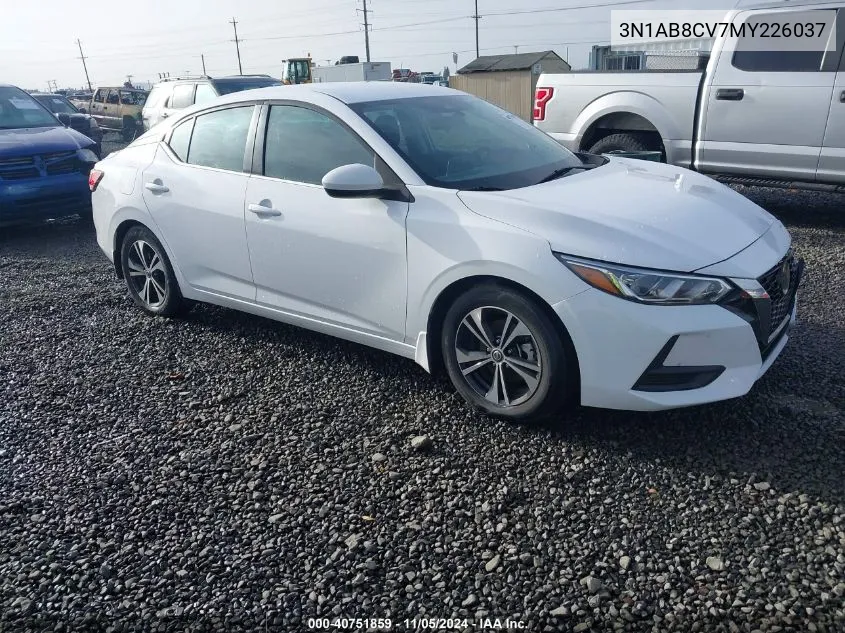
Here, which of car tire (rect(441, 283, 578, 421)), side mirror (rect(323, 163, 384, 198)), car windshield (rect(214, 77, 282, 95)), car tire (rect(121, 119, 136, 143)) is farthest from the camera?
car tire (rect(121, 119, 136, 143))

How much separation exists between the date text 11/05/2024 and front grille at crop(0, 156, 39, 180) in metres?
7.77

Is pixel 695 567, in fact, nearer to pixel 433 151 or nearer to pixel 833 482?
pixel 833 482

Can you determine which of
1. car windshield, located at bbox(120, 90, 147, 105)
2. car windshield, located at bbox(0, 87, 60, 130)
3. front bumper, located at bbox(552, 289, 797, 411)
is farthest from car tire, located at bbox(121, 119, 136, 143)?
front bumper, located at bbox(552, 289, 797, 411)

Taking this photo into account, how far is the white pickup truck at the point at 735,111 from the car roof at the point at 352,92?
12.3 feet

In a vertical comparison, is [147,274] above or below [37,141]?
below

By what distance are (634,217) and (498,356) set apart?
3.01 ft

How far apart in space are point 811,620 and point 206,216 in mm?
3813

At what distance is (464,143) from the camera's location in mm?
4090

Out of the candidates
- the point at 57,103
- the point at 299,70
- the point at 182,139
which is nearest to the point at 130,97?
the point at 57,103

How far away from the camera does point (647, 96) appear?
25.0 feet

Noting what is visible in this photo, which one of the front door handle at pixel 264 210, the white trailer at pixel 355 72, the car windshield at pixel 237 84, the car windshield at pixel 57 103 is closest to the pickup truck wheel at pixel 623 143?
the front door handle at pixel 264 210

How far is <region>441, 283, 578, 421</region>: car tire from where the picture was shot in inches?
128

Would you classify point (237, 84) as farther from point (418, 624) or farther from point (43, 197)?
point (418, 624)

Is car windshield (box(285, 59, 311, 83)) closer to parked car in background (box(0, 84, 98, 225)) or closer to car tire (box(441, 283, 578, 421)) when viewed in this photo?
parked car in background (box(0, 84, 98, 225))
